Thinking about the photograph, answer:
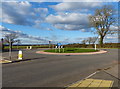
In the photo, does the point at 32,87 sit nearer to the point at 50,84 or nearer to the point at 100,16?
the point at 50,84

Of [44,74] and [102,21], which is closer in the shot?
[44,74]

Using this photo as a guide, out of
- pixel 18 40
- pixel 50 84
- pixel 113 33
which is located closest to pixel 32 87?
pixel 50 84

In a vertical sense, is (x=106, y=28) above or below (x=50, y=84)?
above

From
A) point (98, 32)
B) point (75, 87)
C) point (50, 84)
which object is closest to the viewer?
point (75, 87)

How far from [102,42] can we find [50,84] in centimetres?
4483

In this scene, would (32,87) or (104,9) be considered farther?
(104,9)

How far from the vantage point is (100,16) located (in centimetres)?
4478

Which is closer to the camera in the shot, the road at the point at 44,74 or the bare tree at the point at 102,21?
the road at the point at 44,74

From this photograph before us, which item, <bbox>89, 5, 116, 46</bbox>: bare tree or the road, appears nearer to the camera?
the road

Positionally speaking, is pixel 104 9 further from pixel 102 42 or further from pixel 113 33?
pixel 102 42

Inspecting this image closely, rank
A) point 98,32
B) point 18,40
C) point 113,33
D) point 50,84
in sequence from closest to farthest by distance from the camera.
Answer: point 50,84
point 113,33
point 98,32
point 18,40

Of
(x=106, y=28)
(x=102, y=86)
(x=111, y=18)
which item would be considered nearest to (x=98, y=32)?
(x=106, y=28)

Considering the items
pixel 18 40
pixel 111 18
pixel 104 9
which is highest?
pixel 104 9

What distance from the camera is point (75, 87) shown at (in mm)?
4688
